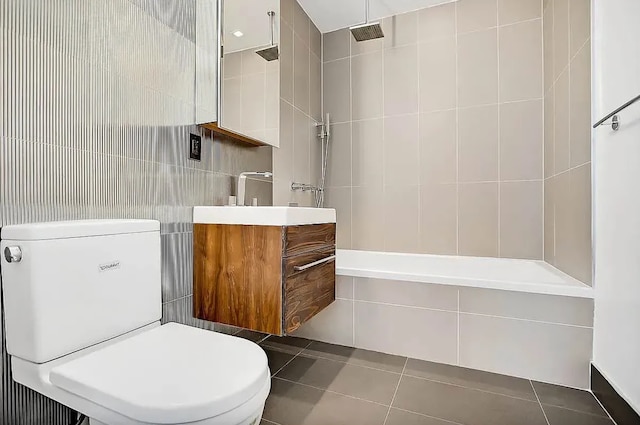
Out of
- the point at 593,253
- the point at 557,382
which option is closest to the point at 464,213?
the point at 593,253

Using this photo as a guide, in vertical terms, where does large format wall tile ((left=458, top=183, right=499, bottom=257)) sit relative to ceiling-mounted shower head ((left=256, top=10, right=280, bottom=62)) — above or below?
below

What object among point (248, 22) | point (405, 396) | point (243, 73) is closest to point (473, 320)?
point (405, 396)

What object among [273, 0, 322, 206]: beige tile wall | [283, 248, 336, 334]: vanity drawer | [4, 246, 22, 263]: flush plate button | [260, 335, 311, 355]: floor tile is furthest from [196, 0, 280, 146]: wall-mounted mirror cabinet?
[260, 335, 311, 355]: floor tile

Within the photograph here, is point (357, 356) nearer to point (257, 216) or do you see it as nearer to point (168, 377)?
point (257, 216)

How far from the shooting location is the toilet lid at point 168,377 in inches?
28.5

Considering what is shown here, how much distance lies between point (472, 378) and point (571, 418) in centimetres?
41

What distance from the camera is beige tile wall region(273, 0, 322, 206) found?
2.38m

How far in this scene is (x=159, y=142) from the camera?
1484mm

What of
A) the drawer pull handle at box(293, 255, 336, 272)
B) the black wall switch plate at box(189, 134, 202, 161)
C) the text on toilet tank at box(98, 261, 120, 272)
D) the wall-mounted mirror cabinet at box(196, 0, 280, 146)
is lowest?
the drawer pull handle at box(293, 255, 336, 272)

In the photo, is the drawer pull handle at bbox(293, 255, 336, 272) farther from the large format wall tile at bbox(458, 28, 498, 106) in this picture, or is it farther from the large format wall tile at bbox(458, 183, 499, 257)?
the large format wall tile at bbox(458, 28, 498, 106)

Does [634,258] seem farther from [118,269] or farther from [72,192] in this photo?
[72,192]

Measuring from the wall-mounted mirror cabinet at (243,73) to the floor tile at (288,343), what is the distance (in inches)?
49.4

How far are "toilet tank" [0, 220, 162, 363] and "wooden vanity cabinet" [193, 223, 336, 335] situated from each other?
1.44 feet

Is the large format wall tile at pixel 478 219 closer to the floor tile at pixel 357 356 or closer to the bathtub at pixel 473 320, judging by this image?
the bathtub at pixel 473 320
